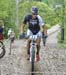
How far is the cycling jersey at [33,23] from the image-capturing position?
10266 millimetres

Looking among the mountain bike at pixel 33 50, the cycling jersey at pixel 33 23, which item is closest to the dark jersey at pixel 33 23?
the cycling jersey at pixel 33 23

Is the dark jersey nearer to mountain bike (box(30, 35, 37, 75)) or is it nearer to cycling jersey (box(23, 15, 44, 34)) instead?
cycling jersey (box(23, 15, 44, 34))

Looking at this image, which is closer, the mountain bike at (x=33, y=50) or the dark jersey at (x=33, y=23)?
the mountain bike at (x=33, y=50)

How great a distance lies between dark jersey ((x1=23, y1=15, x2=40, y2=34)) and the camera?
33.7 ft

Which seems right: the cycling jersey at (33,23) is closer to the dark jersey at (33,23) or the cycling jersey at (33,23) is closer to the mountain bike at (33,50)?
the dark jersey at (33,23)

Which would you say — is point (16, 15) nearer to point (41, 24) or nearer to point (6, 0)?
point (6, 0)

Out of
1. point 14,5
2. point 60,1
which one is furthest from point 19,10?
point 60,1

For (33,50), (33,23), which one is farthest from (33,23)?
(33,50)

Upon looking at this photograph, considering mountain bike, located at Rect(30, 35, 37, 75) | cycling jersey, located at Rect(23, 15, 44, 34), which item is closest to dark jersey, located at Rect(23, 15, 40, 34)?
cycling jersey, located at Rect(23, 15, 44, 34)

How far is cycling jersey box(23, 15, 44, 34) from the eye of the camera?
10266 millimetres

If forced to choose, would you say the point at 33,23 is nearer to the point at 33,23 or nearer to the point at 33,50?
the point at 33,23

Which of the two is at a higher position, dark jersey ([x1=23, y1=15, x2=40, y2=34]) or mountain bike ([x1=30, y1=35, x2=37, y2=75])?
dark jersey ([x1=23, y1=15, x2=40, y2=34])

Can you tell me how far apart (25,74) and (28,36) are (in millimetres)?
1314

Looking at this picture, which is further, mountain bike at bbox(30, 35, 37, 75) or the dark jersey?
the dark jersey
